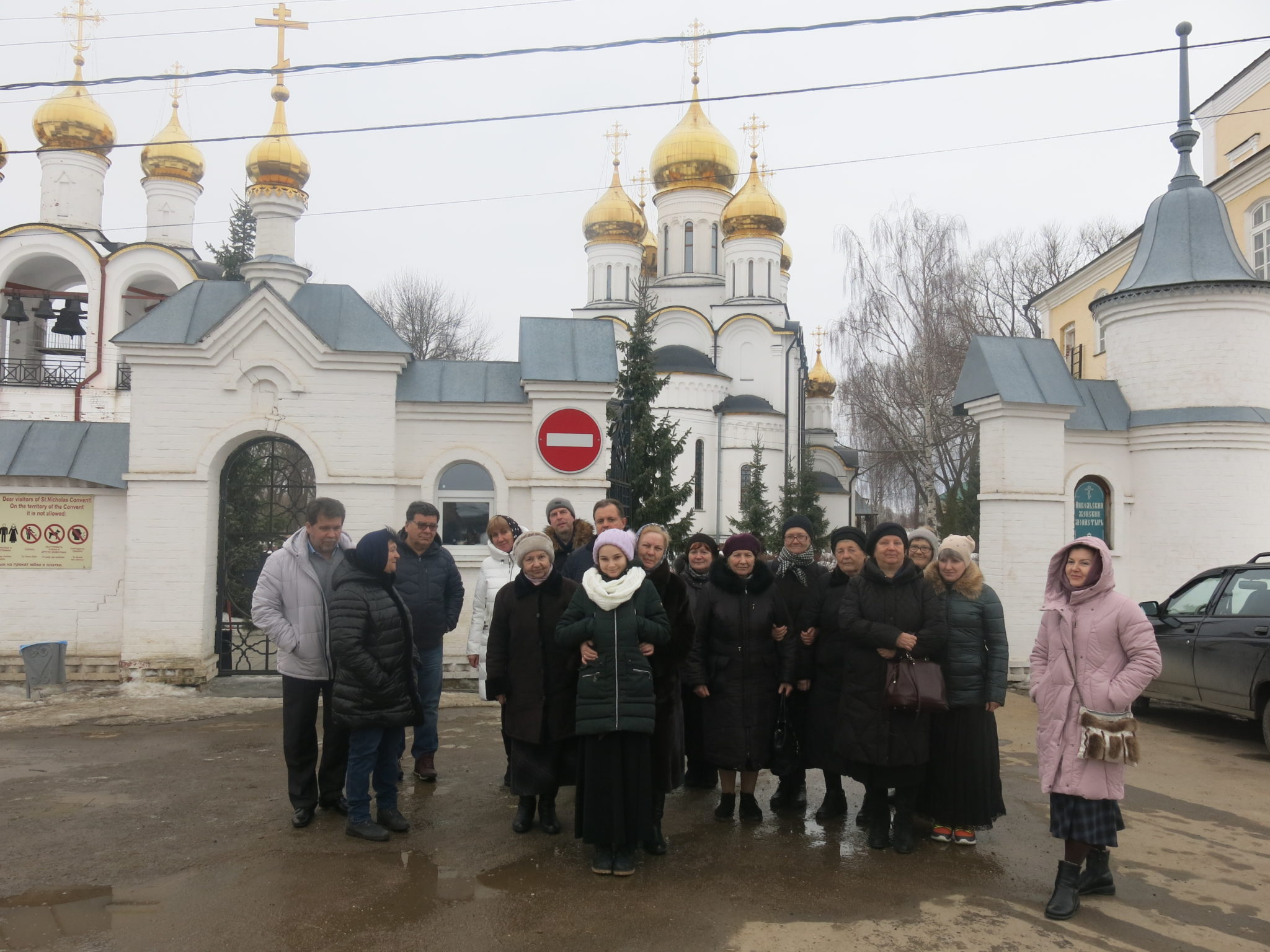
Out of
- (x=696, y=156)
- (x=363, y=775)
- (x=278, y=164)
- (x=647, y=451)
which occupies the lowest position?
(x=363, y=775)

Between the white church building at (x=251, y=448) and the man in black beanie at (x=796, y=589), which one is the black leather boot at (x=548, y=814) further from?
the white church building at (x=251, y=448)

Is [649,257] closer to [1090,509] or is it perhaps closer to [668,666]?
[1090,509]

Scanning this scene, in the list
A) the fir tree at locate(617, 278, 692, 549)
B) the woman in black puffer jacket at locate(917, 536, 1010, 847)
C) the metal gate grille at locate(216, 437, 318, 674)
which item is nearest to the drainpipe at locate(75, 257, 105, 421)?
the metal gate grille at locate(216, 437, 318, 674)

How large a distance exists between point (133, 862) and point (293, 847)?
704 millimetres

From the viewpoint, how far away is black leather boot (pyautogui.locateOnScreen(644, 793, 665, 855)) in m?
4.57

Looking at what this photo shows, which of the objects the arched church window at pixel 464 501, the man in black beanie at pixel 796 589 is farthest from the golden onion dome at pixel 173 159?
the man in black beanie at pixel 796 589

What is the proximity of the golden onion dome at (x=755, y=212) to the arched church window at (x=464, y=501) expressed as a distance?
85.1 ft

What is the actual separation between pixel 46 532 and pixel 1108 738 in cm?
930

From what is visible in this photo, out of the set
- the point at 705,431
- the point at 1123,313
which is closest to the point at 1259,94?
the point at 1123,313

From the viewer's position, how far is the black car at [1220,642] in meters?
7.15

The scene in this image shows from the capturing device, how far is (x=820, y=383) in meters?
41.9

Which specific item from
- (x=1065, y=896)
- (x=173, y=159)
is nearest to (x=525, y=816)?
(x=1065, y=896)

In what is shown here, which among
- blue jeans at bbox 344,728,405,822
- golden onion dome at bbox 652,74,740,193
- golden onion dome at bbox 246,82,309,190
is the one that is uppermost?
golden onion dome at bbox 652,74,740,193

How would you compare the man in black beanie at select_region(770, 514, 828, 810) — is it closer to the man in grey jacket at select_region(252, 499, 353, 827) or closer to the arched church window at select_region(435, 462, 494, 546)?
the man in grey jacket at select_region(252, 499, 353, 827)
